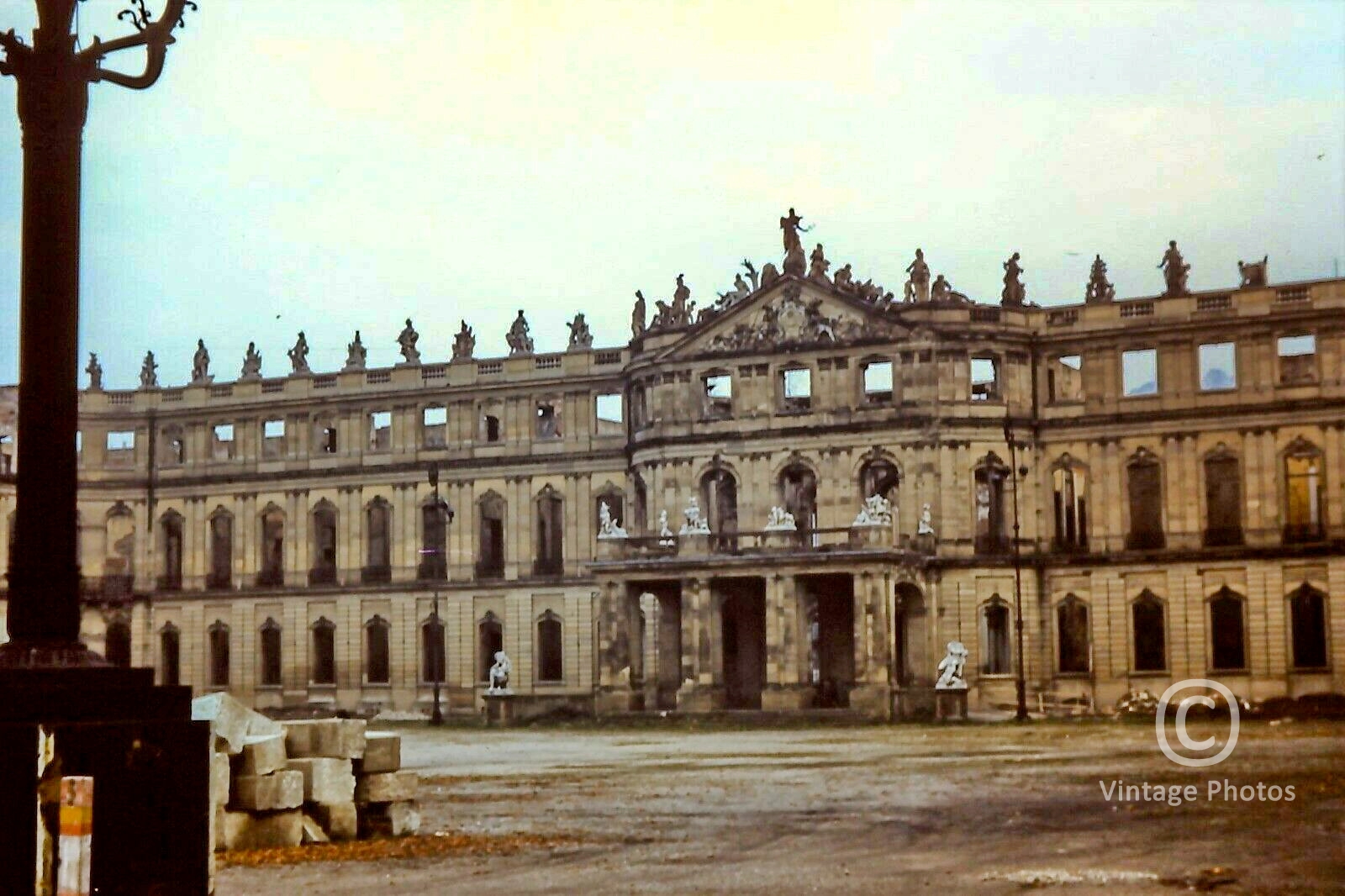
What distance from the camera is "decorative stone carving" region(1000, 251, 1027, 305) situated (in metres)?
62.9

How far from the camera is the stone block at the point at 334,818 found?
2058 centimetres

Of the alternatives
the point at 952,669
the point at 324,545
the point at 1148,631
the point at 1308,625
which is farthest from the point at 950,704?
the point at 324,545

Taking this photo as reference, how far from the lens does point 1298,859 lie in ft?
59.1

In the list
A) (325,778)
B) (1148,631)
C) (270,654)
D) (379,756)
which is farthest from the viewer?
(270,654)

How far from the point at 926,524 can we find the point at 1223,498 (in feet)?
31.4

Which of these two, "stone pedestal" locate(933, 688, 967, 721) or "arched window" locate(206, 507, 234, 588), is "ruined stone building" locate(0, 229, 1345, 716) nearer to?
"stone pedestal" locate(933, 688, 967, 721)

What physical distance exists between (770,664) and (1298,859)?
1534 inches

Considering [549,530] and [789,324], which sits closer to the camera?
[789,324]

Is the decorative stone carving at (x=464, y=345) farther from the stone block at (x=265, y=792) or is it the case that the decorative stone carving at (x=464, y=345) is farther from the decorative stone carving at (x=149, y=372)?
the stone block at (x=265, y=792)

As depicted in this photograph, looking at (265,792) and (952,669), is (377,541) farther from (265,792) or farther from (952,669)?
(265,792)

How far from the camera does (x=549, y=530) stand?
7006 cm

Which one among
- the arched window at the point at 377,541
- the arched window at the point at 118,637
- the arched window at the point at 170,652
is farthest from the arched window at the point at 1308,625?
the arched window at the point at 118,637

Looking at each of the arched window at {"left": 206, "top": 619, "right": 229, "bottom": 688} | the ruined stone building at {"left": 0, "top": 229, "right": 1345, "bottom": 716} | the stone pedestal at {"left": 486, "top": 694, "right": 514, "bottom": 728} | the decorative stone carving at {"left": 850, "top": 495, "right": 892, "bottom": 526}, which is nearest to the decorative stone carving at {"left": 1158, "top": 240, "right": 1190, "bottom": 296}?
the ruined stone building at {"left": 0, "top": 229, "right": 1345, "bottom": 716}

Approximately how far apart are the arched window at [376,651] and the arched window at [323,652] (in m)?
1.73
